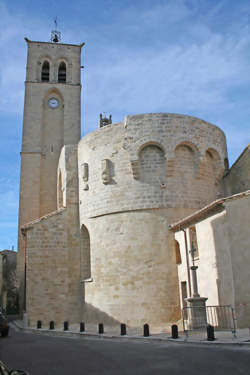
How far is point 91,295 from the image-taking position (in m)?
16.6

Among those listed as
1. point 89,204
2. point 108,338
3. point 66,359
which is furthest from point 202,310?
point 89,204

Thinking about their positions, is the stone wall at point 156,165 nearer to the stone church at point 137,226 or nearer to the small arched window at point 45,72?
the stone church at point 137,226

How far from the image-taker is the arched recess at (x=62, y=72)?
29008mm

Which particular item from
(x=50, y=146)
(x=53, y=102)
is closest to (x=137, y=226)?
(x=50, y=146)

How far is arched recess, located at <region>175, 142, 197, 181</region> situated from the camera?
1641 cm

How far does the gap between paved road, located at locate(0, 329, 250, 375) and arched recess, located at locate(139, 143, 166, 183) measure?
8082 mm

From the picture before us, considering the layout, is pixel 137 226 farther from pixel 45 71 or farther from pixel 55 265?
pixel 45 71

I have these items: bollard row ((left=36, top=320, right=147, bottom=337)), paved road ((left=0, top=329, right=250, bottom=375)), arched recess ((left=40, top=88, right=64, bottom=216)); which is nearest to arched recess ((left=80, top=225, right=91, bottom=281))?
bollard row ((left=36, top=320, right=147, bottom=337))

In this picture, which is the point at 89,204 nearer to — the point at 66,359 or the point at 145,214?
the point at 145,214

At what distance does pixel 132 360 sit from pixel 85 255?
11.4 metres

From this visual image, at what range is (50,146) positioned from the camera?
86.0ft

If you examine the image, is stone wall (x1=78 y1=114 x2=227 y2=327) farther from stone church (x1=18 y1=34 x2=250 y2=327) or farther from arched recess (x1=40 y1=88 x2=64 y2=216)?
arched recess (x1=40 y1=88 x2=64 y2=216)

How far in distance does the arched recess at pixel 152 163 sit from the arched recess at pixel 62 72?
15201 millimetres

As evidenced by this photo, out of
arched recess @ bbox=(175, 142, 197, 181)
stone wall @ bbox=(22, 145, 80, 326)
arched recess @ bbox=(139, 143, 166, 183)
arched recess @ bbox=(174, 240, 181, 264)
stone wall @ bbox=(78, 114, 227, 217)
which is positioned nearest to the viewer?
arched recess @ bbox=(174, 240, 181, 264)
